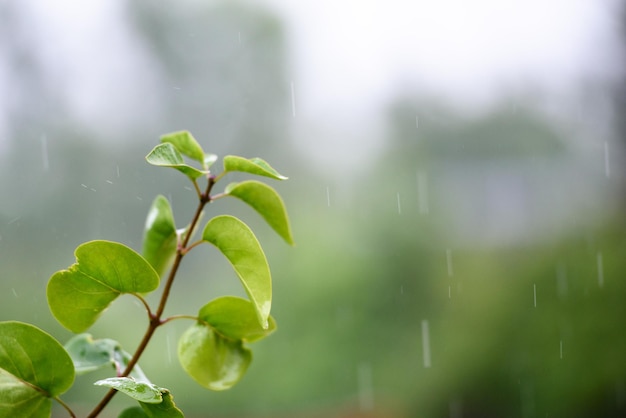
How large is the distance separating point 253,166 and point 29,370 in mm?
135

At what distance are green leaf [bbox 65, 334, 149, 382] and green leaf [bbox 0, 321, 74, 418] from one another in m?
0.06

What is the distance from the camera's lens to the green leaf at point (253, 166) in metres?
0.29

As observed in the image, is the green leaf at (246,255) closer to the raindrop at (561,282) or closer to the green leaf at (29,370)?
the green leaf at (29,370)

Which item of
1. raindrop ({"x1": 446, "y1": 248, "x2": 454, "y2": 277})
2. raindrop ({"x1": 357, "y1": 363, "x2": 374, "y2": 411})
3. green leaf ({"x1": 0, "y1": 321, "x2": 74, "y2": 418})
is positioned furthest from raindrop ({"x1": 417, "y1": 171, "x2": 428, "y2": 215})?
green leaf ({"x1": 0, "y1": 321, "x2": 74, "y2": 418})

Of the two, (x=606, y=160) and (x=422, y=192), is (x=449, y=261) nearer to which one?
(x=422, y=192)

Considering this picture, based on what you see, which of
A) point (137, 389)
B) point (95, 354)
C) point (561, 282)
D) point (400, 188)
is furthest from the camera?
point (400, 188)

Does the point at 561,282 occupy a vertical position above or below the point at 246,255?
below

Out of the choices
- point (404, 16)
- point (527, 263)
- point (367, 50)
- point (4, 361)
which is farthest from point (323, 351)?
point (4, 361)

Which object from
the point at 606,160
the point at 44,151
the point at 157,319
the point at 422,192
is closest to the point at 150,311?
the point at 157,319

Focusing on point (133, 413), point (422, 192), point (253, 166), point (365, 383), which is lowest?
point (365, 383)

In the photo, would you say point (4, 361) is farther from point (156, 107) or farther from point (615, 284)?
point (615, 284)

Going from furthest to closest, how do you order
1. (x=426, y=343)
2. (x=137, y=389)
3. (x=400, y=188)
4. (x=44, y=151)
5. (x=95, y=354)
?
1. (x=400, y=188)
2. (x=426, y=343)
3. (x=44, y=151)
4. (x=95, y=354)
5. (x=137, y=389)

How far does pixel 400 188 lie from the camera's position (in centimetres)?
248

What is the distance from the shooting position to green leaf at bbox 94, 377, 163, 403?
0.23 metres
